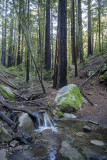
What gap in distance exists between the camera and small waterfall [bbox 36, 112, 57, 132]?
17.0 ft

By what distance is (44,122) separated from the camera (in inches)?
216

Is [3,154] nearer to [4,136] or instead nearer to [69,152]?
[4,136]

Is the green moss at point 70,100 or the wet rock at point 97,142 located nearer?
the wet rock at point 97,142

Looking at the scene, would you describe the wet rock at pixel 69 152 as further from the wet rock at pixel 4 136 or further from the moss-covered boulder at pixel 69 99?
the moss-covered boulder at pixel 69 99

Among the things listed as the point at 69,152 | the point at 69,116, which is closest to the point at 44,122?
the point at 69,116

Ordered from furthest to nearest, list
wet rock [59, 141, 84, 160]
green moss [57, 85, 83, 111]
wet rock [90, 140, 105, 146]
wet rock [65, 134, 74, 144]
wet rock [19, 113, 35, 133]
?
1. green moss [57, 85, 83, 111]
2. wet rock [19, 113, 35, 133]
3. wet rock [65, 134, 74, 144]
4. wet rock [90, 140, 105, 146]
5. wet rock [59, 141, 84, 160]

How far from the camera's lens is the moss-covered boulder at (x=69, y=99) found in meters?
6.53

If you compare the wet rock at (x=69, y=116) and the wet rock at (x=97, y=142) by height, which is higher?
the wet rock at (x=97, y=142)

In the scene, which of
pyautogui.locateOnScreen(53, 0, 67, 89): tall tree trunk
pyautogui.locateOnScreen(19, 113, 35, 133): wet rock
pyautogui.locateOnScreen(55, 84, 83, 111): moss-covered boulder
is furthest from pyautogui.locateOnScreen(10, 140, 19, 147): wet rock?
pyautogui.locateOnScreen(53, 0, 67, 89): tall tree trunk

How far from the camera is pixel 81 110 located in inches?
264

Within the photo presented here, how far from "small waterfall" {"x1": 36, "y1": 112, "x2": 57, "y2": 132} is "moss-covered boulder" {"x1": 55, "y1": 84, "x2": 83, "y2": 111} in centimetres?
118

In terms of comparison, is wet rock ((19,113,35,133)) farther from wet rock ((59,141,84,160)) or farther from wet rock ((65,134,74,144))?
wet rock ((59,141,84,160))

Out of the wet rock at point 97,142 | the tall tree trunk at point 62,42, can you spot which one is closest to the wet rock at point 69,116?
the wet rock at point 97,142

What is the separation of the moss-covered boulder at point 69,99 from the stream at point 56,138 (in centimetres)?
99
